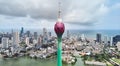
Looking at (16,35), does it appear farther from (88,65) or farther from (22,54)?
(88,65)

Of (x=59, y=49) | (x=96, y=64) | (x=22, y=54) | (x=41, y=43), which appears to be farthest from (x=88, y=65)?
(x=41, y=43)

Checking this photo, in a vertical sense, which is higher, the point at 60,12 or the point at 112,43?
the point at 60,12

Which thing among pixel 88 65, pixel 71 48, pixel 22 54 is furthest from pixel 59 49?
pixel 71 48

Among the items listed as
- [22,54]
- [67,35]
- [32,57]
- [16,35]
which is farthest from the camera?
[67,35]

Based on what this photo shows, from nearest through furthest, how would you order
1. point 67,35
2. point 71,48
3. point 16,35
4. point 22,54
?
point 22,54, point 71,48, point 16,35, point 67,35

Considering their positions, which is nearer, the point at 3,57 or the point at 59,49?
the point at 59,49

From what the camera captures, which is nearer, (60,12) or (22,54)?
(60,12)

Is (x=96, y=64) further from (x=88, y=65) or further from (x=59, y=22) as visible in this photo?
(x=59, y=22)

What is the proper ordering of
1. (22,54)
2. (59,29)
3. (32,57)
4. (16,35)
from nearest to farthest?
(59,29) < (32,57) < (22,54) < (16,35)

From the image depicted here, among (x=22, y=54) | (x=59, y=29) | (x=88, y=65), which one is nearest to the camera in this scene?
(x=59, y=29)
